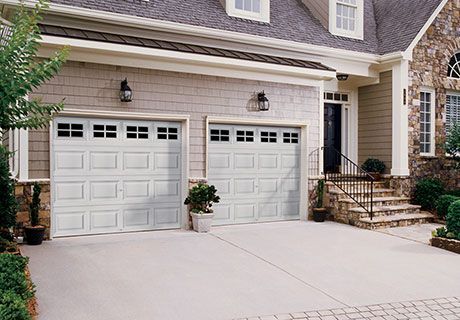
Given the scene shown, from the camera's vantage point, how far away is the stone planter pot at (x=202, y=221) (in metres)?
9.63

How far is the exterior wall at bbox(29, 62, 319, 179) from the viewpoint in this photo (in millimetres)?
8727

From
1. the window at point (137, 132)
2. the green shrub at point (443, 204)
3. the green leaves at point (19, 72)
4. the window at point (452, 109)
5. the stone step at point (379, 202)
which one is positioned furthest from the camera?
the window at point (452, 109)

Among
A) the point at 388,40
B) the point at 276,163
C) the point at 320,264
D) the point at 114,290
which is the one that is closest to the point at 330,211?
the point at 276,163

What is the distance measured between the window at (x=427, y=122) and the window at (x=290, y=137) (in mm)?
3990

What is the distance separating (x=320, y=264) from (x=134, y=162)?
14.5 ft

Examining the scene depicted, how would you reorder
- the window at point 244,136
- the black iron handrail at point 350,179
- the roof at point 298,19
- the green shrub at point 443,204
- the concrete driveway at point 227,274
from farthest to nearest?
the green shrub at point 443,204 < the black iron handrail at point 350,179 < the window at point 244,136 < the roof at point 298,19 < the concrete driveway at point 227,274

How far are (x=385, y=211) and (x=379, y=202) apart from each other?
0.56 metres

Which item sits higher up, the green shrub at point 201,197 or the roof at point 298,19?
the roof at point 298,19

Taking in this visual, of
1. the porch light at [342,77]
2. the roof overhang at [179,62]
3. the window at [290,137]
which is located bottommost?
the window at [290,137]

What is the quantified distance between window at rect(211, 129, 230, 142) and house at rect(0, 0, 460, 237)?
0.04 metres

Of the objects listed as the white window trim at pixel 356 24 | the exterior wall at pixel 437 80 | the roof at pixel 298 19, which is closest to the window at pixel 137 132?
the roof at pixel 298 19

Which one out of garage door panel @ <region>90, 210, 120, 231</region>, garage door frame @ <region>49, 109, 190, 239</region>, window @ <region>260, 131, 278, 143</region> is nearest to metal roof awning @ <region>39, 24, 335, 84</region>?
garage door frame @ <region>49, 109, 190, 239</region>

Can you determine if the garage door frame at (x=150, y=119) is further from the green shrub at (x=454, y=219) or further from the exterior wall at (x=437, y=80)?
the exterior wall at (x=437, y=80)

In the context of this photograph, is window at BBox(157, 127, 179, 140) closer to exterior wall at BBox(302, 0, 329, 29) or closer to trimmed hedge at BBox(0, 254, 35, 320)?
trimmed hedge at BBox(0, 254, 35, 320)
